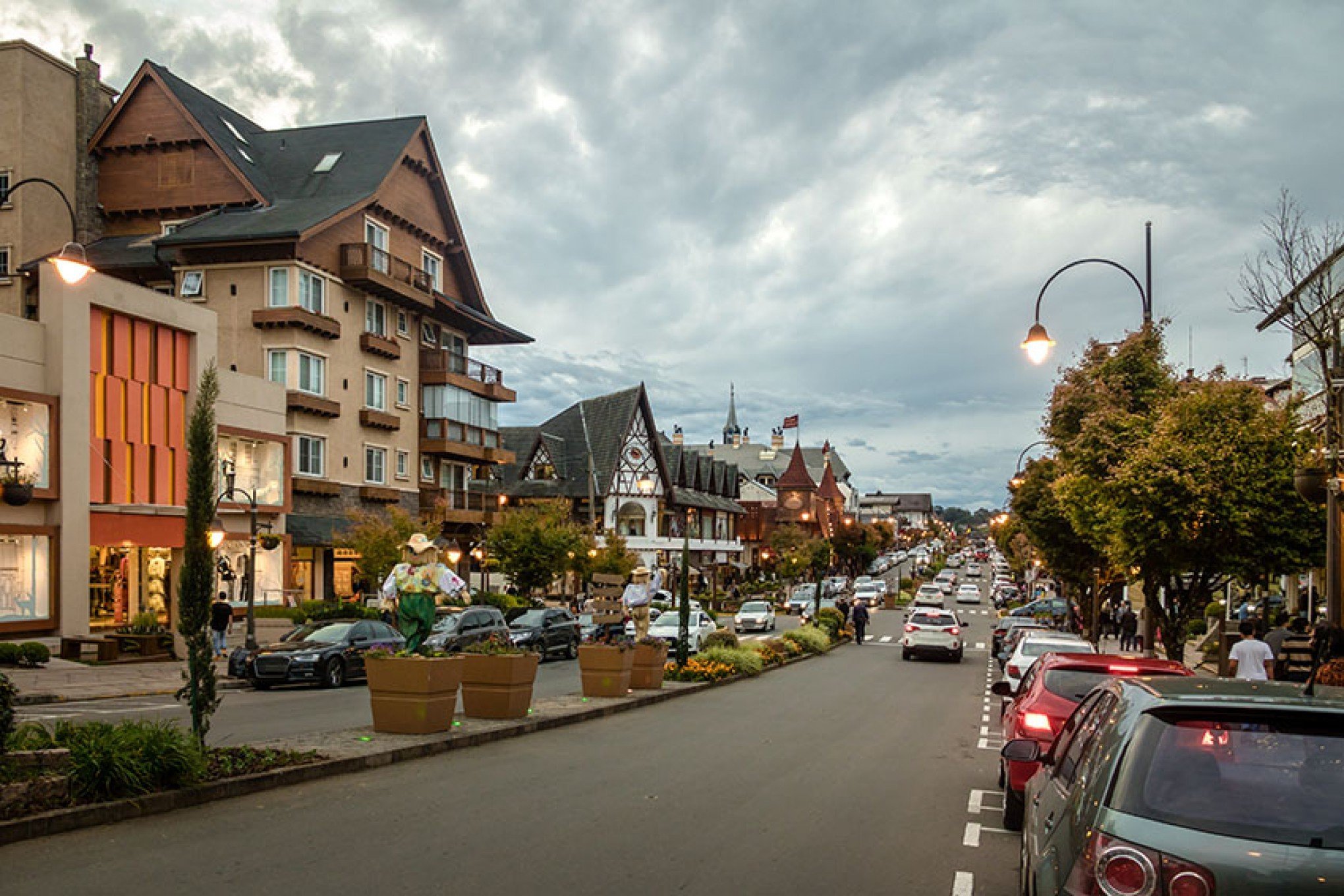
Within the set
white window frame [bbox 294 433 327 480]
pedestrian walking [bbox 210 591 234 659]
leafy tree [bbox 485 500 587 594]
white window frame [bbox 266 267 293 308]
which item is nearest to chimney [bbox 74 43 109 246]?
white window frame [bbox 266 267 293 308]

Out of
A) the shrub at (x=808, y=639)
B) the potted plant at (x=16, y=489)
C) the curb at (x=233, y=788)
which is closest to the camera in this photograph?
the curb at (x=233, y=788)

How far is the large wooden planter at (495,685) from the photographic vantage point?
14.9m

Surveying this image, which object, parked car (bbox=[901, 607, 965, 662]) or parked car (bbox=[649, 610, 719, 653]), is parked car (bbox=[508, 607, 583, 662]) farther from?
parked car (bbox=[901, 607, 965, 662])

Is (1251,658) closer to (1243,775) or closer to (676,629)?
(1243,775)

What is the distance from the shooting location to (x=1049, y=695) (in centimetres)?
1061

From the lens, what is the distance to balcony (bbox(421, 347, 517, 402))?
1873 inches

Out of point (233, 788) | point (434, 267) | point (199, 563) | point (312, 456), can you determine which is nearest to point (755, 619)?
point (312, 456)

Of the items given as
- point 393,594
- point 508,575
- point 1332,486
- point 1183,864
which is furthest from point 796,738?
point 508,575

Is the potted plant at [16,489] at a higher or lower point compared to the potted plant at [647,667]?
higher

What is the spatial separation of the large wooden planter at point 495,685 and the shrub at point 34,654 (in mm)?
14002

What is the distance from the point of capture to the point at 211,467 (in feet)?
34.9

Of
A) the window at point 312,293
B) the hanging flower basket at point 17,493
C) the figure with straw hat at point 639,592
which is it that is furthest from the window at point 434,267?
the figure with straw hat at point 639,592

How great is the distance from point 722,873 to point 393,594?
7632 mm

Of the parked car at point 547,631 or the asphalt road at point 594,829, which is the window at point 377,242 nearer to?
the parked car at point 547,631
